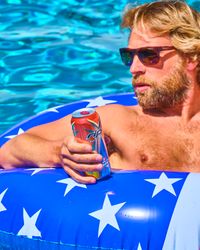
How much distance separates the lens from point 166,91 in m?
3.90

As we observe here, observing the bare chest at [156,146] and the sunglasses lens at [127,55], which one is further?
the sunglasses lens at [127,55]

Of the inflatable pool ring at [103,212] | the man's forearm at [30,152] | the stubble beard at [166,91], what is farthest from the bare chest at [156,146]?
the man's forearm at [30,152]

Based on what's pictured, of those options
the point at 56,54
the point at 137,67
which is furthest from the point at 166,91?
the point at 56,54

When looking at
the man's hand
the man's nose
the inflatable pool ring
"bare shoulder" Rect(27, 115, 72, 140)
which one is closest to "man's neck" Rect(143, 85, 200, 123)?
the man's nose

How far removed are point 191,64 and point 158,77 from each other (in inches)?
9.7

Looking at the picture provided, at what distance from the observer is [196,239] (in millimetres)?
3221

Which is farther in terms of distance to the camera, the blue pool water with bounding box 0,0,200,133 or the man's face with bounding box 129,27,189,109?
the blue pool water with bounding box 0,0,200,133

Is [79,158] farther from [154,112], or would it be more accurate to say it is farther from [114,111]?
[154,112]

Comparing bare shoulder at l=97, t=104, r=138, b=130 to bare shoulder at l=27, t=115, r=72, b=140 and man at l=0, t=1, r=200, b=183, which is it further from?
bare shoulder at l=27, t=115, r=72, b=140

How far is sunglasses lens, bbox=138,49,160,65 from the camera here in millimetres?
3908

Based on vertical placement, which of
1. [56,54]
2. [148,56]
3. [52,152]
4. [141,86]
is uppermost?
[148,56]

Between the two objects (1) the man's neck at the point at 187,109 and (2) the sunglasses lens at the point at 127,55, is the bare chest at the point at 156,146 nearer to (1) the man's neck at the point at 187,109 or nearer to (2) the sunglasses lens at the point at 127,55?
(1) the man's neck at the point at 187,109

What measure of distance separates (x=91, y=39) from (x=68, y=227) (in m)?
4.34

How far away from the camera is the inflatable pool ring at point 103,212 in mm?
3270
